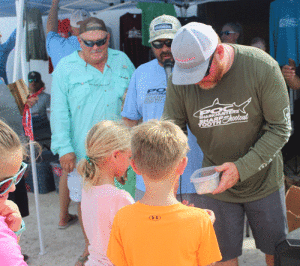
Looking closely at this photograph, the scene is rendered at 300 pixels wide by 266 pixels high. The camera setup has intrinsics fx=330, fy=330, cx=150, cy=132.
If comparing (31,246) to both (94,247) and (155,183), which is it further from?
(155,183)

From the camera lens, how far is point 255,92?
174cm

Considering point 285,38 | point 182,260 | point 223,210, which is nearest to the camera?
point 182,260

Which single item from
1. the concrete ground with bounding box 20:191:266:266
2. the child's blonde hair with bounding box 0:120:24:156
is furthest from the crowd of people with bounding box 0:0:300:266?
the concrete ground with bounding box 20:191:266:266

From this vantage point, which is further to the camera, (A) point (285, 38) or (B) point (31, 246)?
(A) point (285, 38)

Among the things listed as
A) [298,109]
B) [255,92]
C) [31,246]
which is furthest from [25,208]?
[298,109]

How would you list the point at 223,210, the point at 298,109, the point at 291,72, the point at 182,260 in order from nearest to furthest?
the point at 182,260 → the point at 223,210 → the point at 291,72 → the point at 298,109

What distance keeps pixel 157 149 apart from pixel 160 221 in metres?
0.28

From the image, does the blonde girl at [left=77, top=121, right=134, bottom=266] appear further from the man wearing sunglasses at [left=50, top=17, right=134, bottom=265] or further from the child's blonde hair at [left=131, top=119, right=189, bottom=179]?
the man wearing sunglasses at [left=50, top=17, right=134, bottom=265]

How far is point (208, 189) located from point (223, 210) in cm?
38

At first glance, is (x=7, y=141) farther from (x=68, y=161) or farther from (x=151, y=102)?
(x=68, y=161)

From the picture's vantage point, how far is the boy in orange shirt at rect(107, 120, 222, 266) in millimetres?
1270

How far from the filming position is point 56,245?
3.29 metres

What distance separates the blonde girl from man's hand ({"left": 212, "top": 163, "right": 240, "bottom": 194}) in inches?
18.3

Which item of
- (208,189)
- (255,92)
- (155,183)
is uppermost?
(255,92)
